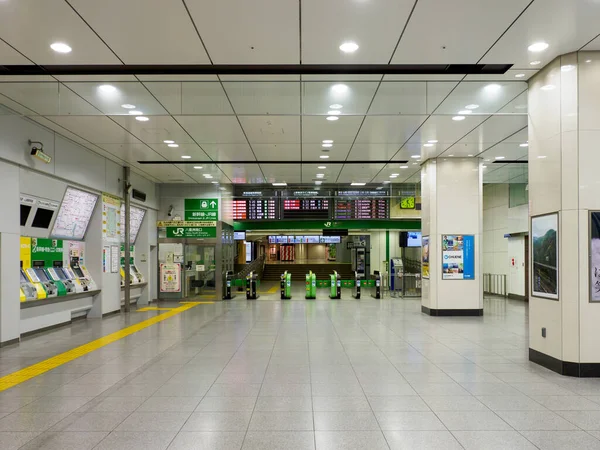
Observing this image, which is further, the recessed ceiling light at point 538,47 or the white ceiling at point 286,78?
the recessed ceiling light at point 538,47

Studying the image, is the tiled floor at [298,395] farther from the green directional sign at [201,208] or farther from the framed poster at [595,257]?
the green directional sign at [201,208]

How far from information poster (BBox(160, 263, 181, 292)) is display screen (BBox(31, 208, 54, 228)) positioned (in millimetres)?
5947

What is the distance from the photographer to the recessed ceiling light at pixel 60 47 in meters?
5.09

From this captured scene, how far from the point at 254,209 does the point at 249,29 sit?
44.5 ft

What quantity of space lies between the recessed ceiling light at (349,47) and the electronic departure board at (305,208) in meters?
12.6

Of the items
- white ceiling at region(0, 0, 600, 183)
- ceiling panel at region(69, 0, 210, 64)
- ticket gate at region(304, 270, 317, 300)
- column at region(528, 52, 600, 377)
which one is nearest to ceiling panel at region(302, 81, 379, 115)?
white ceiling at region(0, 0, 600, 183)

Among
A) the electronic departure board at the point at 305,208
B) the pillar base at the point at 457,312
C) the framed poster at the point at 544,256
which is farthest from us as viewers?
the electronic departure board at the point at 305,208

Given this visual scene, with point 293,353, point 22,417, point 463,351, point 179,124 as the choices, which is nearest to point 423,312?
point 463,351

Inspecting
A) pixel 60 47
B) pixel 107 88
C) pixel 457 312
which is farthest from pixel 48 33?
pixel 457 312

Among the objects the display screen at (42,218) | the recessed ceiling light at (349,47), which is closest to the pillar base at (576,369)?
the recessed ceiling light at (349,47)

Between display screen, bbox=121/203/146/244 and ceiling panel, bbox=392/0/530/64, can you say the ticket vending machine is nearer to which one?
display screen, bbox=121/203/146/244

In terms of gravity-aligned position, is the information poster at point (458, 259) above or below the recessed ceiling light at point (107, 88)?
below

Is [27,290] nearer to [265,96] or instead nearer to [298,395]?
[265,96]

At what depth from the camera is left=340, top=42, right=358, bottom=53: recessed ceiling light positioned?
5.07m
